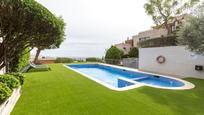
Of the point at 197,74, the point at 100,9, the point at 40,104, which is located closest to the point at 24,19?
the point at 40,104

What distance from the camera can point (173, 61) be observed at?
1366 cm

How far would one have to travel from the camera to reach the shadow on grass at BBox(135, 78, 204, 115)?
512 centimetres

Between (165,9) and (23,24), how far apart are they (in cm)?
1741

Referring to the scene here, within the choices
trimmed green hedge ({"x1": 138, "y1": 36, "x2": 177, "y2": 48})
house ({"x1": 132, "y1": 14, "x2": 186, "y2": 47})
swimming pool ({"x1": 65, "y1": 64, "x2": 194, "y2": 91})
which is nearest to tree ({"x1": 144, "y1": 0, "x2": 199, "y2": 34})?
house ({"x1": 132, "y1": 14, "x2": 186, "y2": 47})

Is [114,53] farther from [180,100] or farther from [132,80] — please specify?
[180,100]

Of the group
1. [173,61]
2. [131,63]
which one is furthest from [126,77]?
[131,63]

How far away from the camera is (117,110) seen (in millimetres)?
4934

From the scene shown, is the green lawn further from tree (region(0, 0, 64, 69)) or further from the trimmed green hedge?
the trimmed green hedge

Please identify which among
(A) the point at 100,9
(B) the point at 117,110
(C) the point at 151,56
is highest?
(A) the point at 100,9

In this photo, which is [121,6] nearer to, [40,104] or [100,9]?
[100,9]

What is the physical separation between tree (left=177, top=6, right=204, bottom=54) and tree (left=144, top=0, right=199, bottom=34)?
35.3ft

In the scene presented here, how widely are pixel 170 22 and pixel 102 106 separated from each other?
1865 cm

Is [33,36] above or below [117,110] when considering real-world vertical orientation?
above

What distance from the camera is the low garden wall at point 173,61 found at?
39.2ft
